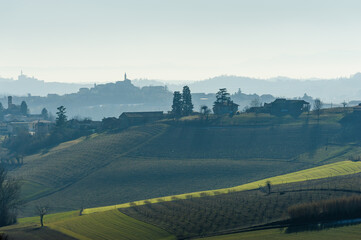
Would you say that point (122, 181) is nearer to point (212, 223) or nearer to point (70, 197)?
point (70, 197)

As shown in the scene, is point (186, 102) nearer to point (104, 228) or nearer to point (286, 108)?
point (286, 108)

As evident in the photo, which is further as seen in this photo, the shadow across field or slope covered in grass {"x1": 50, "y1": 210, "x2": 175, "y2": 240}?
slope covered in grass {"x1": 50, "y1": 210, "x2": 175, "y2": 240}

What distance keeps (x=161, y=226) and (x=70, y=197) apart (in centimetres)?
3613

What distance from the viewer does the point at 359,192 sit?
216 ft

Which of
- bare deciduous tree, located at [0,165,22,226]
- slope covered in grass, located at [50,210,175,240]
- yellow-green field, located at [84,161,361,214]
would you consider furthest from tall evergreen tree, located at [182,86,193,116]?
slope covered in grass, located at [50,210,175,240]

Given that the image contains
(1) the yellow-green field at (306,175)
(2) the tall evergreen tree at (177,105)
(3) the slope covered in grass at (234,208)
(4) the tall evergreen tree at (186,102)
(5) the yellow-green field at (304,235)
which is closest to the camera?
(5) the yellow-green field at (304,235)

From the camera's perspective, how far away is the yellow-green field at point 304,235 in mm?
51000

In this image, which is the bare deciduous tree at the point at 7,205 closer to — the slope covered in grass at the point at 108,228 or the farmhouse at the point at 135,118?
the slope covered in grass at the point at 108,228

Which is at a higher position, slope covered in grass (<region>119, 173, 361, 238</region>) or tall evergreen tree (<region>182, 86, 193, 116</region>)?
tall evergreen tree (<region>182, 86, 193, 116</region>)

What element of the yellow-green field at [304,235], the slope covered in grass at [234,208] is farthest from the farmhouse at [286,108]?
the yellow-green field at [304,235]

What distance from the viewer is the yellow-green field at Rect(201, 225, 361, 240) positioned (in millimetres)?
51000

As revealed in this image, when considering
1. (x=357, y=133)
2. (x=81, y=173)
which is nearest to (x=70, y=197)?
(x=81, y=173)

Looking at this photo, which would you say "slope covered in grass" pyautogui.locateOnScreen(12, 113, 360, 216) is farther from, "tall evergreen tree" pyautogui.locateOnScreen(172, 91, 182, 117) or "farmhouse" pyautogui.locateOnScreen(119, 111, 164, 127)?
"tall evergreen tree" pyautogui.locateOnScreen(172, 91, 182, 117)

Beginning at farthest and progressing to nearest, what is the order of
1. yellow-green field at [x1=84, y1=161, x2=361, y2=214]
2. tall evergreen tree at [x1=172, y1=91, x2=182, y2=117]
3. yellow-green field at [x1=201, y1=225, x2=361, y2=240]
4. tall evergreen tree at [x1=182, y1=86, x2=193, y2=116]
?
tall evergreen tree at [x1=182, y1=86, x2=193, y2=116] → tall evergreen tree at [x1=172, y1=91, x2=182, y2=117] → yellow-green field at [x1=84, y1=161, x2=361, y2=214] → yellow-green field at [x1=201, y1=225, x2=361, y2=240]
